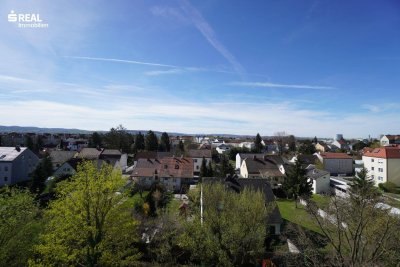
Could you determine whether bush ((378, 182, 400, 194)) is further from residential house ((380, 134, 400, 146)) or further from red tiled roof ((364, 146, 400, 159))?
residential house ((380, 134, 400, 146))

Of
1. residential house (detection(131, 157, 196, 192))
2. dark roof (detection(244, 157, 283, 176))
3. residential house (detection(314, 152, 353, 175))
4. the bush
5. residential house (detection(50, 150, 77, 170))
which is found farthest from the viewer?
residential house (detection(314, 152, 353, 175))

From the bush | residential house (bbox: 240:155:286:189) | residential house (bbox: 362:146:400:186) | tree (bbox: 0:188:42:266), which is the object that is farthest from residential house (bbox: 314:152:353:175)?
tree (bbox: 0:188:42:266)

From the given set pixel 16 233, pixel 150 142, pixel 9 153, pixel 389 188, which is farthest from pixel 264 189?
pixel 150 142

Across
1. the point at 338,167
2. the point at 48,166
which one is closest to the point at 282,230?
the point at 48,166

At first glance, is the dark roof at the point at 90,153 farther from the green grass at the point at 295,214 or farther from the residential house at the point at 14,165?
the green grass at the point at 295,214

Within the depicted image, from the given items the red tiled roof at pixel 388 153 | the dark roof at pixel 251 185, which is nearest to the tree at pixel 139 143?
the dark roof at pixel 251 185

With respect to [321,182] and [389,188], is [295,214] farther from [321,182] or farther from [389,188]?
[389,188]
